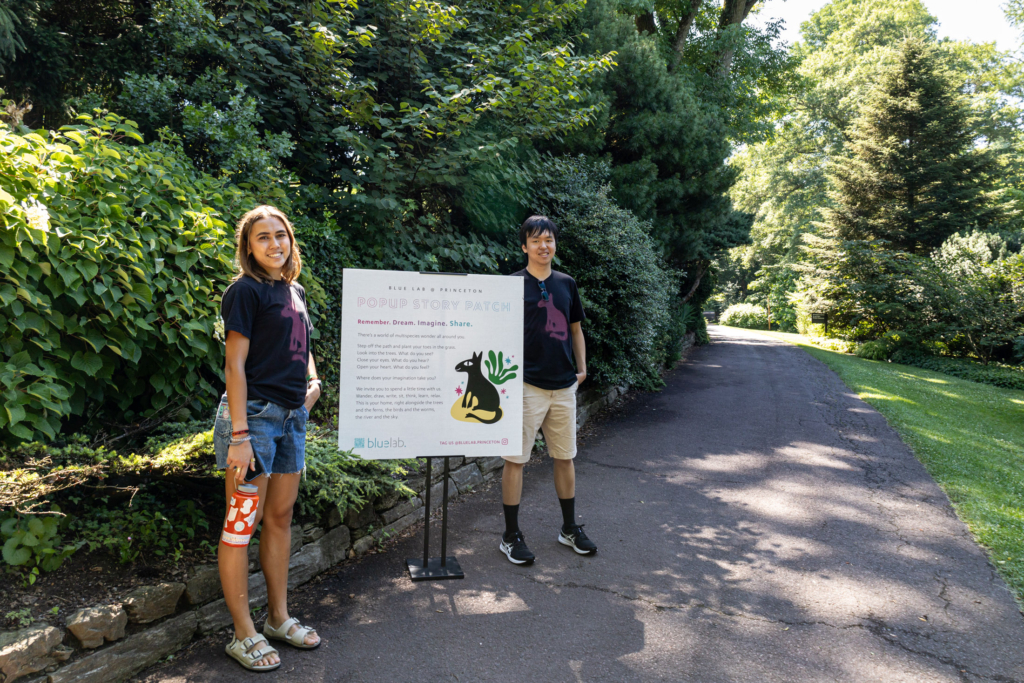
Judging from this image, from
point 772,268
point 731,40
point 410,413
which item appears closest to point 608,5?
point 731,40

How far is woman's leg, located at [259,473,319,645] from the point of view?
283 cm

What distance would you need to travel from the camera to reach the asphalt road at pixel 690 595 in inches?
112

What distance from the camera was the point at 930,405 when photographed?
10.2 meters

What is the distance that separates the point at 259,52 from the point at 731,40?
45.0 feet

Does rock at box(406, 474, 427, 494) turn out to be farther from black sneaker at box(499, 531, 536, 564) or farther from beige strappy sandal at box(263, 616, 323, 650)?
beige strappy sandal at box(263, 616, 323, 650)

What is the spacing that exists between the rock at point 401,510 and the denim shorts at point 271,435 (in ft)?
5.18

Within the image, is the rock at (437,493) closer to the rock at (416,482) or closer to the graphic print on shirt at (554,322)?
the rock at (416,482)

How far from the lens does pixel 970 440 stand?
7832mm

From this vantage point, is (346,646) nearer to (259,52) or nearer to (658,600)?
(658,600)

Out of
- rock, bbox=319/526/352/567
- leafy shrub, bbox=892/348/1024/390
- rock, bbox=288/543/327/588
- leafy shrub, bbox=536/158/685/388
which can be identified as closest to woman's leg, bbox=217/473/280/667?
rock, bbox=288/543/327/588

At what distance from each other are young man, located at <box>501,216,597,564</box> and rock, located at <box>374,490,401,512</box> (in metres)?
0.85

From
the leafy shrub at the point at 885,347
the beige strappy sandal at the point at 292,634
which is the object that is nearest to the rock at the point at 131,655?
the beige strappy sandal at the point at 292,634

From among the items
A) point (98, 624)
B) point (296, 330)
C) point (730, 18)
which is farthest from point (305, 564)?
point (730, 18)

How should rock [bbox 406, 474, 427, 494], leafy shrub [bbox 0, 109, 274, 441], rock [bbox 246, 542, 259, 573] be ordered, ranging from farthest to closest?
1. rock [bbox 406, 474, 427, 494]
2. rock [bbox 246, 542, 259, 573]
3. leafy shrub [bbox 0, 109, 274, 441]
